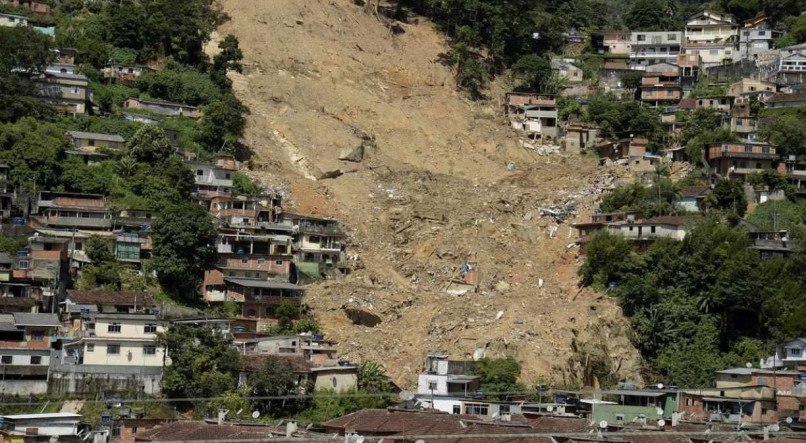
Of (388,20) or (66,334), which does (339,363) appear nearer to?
(66,334)

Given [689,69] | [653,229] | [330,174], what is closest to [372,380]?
[653,229]

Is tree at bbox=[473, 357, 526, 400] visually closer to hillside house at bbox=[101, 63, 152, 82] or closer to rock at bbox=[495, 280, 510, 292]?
rock at bbox=[495, 280, 510, 292]

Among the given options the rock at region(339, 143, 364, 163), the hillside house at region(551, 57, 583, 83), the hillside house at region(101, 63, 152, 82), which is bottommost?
the rock at region(339, 143, 364, 163)

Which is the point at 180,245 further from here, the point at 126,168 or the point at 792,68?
the point at 792,68

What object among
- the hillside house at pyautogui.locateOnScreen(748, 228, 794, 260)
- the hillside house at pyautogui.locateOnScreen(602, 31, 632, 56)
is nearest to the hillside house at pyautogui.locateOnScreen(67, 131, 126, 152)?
the hillside house at pyautogui.locateOnScreen(748, 228, 794, 260)

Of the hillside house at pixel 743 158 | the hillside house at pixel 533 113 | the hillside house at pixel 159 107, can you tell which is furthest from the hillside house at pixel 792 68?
the hillside house at pixel 159 107

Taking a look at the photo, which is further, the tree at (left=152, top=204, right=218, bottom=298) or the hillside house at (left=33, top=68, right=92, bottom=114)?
the hillside house at (left=33, top=68, right=92, bottom=114)
